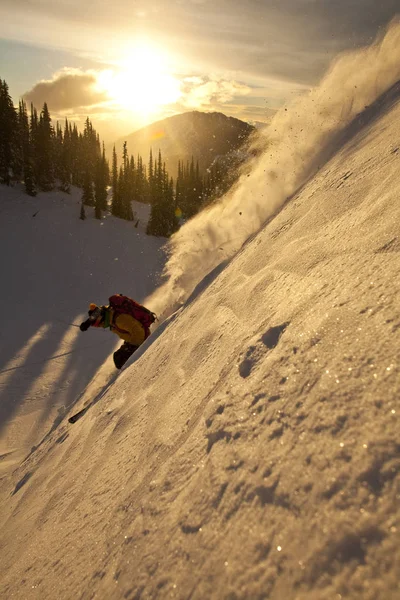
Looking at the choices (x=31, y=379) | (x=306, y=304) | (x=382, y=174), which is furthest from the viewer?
(x=31, y=379)

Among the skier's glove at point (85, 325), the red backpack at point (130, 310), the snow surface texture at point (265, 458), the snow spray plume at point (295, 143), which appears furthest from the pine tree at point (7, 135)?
the snow surface texture at point (265, 458)

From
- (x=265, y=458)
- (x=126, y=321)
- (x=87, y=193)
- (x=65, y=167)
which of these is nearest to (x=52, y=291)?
(x=126, y=321)

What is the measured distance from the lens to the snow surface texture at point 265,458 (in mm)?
1117

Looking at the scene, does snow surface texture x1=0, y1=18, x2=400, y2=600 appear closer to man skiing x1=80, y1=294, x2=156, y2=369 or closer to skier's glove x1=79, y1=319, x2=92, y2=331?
skier's glove x1=79, y1=319, x2=92, y2=331

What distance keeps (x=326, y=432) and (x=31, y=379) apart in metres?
13.8

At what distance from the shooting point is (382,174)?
130 inches

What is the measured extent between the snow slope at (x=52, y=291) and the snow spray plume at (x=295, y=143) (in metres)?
4.03

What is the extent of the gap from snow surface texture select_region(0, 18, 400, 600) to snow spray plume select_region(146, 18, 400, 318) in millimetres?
4275

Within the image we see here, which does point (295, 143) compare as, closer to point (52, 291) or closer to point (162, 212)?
point (52, 291)

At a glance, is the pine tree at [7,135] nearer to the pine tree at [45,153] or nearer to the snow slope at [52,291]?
the snow slope at [52,291]

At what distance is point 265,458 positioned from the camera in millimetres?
1457

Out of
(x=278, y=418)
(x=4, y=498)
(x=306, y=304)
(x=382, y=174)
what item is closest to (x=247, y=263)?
(x=382, y=174)

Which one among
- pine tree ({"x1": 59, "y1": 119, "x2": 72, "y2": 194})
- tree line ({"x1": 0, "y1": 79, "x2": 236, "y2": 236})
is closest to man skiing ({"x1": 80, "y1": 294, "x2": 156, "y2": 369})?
tree line ({"x1": 0, "y1": 79, "x2": 236, "y2": 236})

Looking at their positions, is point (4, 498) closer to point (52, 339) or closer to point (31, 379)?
point (31, 379)
